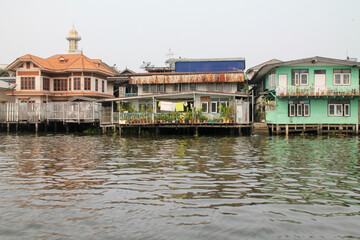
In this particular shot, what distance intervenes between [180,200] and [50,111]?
3111 centimetres

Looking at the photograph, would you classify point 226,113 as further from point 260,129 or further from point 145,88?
point 145,88

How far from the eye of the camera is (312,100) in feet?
102

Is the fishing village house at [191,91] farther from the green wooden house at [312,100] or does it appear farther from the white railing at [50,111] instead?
the green wooden house at [312,100]

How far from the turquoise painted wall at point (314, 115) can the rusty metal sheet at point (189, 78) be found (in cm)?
582

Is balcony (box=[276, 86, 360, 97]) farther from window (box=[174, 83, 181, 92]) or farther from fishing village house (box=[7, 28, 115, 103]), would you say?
fishing village house (box=[7, 28, 115, 103])

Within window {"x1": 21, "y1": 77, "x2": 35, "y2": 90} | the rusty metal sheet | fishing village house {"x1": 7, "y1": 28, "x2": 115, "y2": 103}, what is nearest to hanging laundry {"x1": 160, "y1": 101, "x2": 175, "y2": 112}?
the rusty metal sheet

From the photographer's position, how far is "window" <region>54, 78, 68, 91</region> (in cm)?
4053

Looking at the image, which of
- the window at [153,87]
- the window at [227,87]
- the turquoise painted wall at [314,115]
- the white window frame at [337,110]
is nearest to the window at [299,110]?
the turquoise painted wall at [314,115]

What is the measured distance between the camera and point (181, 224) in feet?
20.1

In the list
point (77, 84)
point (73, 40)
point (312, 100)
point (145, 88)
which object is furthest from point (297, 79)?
point (73, 40)

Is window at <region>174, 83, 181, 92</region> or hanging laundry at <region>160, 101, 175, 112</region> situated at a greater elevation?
window at <region>174, 83, 181, 92</region>

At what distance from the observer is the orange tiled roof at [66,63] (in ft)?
127

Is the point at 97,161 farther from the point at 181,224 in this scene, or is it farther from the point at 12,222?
the point at 181,224

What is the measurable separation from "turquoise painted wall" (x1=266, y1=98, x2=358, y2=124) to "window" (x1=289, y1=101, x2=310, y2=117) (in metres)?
0.30
